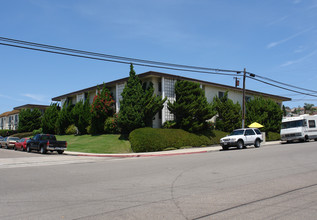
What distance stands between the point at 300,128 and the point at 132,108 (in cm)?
1754

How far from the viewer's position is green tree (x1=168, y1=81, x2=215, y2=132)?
88.5ft

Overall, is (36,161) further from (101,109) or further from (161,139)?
(101,109)

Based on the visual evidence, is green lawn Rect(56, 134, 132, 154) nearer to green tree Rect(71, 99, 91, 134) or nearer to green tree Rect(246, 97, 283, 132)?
green tree Rect(71, 99, 91, 134)

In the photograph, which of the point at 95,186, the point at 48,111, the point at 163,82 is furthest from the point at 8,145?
the point at 95,186

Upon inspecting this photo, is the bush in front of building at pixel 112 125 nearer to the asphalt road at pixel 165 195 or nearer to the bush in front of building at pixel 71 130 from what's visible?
the bush in front of building at pixel 71 130

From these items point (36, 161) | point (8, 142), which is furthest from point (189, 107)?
point (8, 142)

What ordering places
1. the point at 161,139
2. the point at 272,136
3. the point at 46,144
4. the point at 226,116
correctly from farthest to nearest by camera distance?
the point at 272,136, the point at 226,116, the point at 161,139, the point at 46,144

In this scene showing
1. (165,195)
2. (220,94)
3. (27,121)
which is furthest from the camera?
(27,121)

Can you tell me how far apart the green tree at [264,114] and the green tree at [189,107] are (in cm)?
1017

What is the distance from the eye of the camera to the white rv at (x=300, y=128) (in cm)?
2930

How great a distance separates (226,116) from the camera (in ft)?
106

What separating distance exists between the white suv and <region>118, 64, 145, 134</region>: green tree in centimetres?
753

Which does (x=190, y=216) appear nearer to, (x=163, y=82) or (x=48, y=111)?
(x=163, y=82)

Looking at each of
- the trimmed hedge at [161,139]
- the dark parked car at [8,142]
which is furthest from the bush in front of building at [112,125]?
the dark parked car at [8,142]
